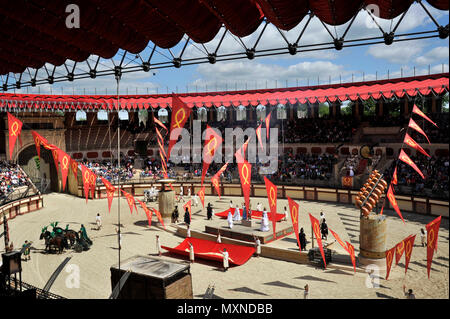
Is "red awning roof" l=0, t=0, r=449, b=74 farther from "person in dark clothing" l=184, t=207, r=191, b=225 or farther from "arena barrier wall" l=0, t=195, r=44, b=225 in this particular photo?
"arena barrier wall" l=0, t=195, r=44, b=225

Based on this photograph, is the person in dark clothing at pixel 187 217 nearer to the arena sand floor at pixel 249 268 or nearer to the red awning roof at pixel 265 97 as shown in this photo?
the arena sand floor at pixel 249 268

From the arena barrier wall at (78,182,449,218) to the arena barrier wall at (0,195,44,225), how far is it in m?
6.18

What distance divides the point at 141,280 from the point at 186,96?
43.3 meters

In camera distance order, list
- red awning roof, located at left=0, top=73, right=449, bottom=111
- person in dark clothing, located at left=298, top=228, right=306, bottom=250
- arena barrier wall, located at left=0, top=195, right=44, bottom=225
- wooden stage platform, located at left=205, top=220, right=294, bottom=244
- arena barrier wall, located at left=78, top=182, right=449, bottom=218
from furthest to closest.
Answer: red awning roof, located at left=0, top=73, right=449, bottom=111 < arena barrier wall, located at left=0, top=195, right=44, bottom=225 < arena barrier wall, located at left=78, top=182, right=449, bottom=218 < wooden stage platform, located at left=205, top=220, right=294, bottom=244 < person in dark clothing, located at left=298, top=228, right=306, bottom=250

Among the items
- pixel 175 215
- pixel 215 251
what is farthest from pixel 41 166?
pixel 215 251

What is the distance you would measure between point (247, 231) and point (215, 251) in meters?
3.63

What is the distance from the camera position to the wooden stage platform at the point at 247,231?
22337 mm

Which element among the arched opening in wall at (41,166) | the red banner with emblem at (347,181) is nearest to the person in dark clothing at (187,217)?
the red banner with emblem at (347,181)

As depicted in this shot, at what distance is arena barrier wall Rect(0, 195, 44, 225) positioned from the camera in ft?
96.0

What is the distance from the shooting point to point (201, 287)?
16.1 m

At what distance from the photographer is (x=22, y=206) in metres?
31.6

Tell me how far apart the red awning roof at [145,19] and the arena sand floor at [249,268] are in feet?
32.9

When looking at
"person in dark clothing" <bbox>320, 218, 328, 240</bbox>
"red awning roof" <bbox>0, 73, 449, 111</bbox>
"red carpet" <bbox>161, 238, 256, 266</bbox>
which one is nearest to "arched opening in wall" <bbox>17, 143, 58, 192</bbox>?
"red awning roof" <bbox>0, 73, 449, 111</bbox>

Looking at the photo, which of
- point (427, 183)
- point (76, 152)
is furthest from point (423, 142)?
point (76, 152)
